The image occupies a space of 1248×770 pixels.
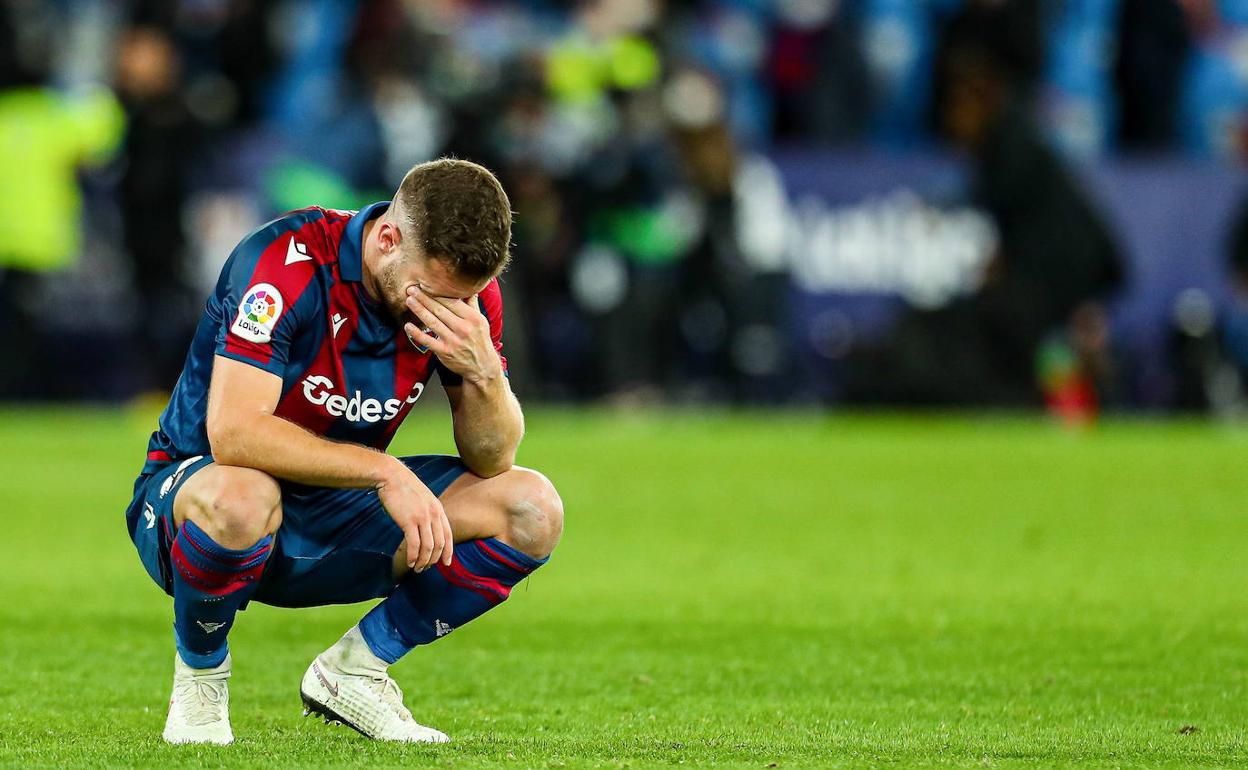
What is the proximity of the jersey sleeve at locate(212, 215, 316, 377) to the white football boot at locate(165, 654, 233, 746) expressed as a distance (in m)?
0.79

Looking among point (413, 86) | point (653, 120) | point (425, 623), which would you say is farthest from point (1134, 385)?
point (425, 623)

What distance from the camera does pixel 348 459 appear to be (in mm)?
5203

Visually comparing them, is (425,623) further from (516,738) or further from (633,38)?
(633,38)

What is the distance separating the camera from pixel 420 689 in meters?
6.31

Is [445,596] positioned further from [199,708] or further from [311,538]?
[199,708]

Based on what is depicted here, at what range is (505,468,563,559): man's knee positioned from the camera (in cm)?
550

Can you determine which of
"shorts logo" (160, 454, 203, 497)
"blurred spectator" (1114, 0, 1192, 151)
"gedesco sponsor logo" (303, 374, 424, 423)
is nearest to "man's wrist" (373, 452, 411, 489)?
"gedesco sponsor logo" (303, 374, 424, 423)

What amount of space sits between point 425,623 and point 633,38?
42.8ft

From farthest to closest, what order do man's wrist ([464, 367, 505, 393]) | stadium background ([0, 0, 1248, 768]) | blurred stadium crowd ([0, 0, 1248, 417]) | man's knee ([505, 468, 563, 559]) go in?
blurred stadium crowd ([0, 0, 1248, 417]) < stadium background ([0, 0, 1248, 768]) < man's knee ([505, 468, 563, 559]) < man's wrist ([464, 367, 505, 393])

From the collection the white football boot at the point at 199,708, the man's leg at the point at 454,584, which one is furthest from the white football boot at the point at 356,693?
the white football boot at the point at 199,708

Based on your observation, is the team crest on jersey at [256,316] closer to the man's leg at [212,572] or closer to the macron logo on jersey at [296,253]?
the macron logo on jersey at [296,253]

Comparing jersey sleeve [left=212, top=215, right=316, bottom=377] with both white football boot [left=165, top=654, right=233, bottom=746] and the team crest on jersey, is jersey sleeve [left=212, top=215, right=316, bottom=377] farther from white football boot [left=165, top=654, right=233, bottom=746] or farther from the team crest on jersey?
white football boot [left=165, top=654, right=233, bottom=746]

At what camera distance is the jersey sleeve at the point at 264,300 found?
16.8 ft

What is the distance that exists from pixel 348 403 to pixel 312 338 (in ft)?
0.65
